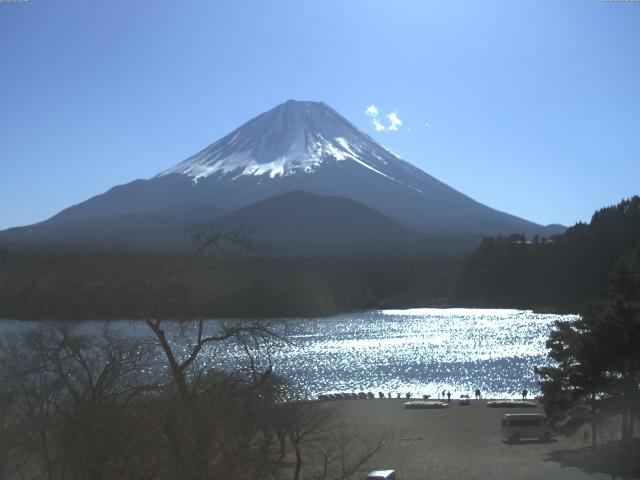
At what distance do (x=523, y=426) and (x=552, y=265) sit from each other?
3905cm

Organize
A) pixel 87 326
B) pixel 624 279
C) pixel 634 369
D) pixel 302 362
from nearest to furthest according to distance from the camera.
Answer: pixel 87 326 < pixel 634 369 < pixel 624 279 < pixel 302 362

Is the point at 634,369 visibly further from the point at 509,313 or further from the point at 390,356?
the point at 509,313

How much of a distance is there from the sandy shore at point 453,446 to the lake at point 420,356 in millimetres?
2648

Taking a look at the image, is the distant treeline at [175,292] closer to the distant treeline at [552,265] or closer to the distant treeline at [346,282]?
the distant treeline at [346,282]

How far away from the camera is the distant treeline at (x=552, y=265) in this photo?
165 ft

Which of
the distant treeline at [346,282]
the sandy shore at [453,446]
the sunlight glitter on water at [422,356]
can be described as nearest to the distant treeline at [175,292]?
the distant treeline at [346,282]

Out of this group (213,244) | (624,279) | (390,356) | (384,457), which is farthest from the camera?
(390,356)

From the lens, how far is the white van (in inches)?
628

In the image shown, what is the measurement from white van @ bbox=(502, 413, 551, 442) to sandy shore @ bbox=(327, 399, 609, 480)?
0.64ft

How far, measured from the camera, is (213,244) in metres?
4.34

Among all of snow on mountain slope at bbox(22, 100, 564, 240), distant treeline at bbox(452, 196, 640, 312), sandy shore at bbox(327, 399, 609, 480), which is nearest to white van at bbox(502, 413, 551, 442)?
sandy shore at bbox(327, 399, 609, 480)

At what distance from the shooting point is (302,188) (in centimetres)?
11062

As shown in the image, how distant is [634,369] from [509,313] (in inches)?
1765

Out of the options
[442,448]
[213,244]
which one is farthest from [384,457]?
[213,244]
